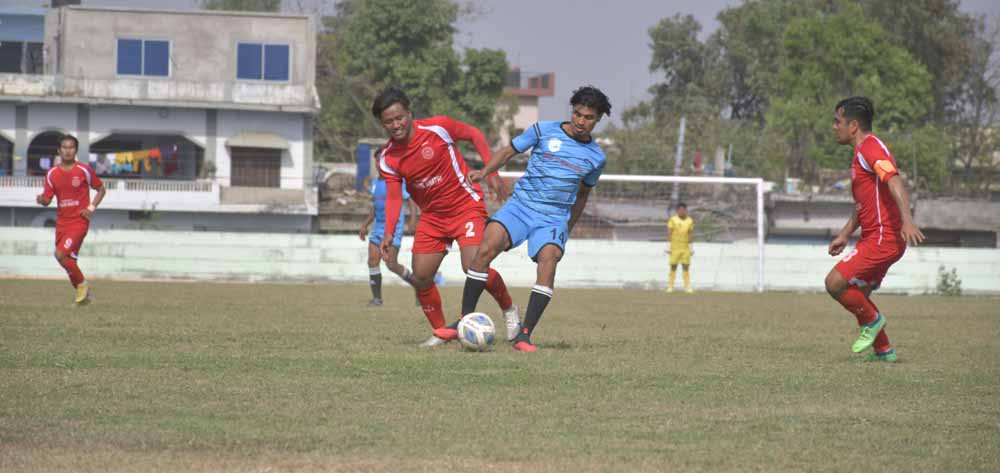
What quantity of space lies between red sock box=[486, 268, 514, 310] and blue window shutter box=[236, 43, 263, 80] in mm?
39270

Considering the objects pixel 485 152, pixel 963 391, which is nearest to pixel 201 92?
pixel 485 152

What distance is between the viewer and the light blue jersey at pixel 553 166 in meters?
9.23

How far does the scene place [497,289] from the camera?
9570mm

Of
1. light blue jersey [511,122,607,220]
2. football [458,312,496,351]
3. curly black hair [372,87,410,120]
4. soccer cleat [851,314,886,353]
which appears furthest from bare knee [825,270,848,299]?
curly black hair [372,87,410,120]

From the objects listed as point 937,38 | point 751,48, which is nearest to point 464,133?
point 937,38

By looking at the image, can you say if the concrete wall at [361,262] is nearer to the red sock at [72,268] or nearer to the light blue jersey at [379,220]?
the light blue jersey at [379,220]

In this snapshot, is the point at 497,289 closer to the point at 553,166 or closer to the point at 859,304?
the point at 553,166

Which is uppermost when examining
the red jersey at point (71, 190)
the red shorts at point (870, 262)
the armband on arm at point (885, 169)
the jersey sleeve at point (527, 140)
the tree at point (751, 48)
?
the tree at point (751, 48)

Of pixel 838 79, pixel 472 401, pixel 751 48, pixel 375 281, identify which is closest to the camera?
pixel 472 401

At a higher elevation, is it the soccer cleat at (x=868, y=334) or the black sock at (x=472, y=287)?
the black sock at (x=472, y=287)

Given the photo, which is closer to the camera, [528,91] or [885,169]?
[885,169]

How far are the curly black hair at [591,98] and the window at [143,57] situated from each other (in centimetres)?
4024

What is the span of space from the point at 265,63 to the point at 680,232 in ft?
86.2

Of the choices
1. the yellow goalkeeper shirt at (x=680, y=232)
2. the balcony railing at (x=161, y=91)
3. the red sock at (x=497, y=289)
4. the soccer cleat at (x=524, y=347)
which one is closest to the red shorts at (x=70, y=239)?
the red sock at (x=497, y=289)
